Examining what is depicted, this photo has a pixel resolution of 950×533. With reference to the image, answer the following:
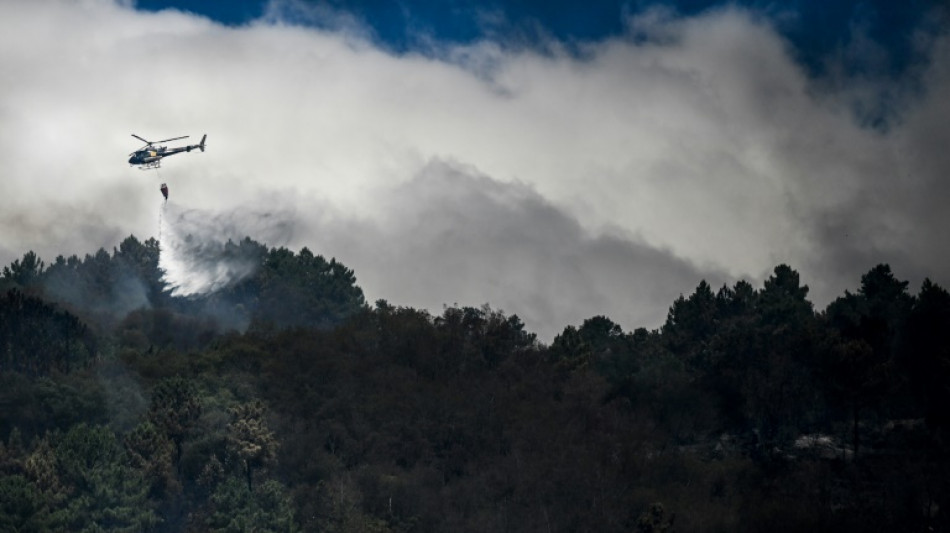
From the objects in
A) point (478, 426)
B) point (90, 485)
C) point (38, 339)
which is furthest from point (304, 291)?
point (90, 485)

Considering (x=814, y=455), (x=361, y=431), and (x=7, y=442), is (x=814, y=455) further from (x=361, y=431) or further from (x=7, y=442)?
(x=7, y=442)

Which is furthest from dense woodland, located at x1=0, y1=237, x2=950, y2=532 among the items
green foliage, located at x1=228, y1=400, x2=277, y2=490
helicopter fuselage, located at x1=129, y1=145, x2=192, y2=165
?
helicopter fuselage, located at x1=129, y1=145, x2=192, y2=165

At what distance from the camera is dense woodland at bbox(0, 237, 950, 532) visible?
97688mm

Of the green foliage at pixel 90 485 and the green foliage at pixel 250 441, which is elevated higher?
the green foliage at pixel 250 441

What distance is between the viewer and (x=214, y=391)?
113m

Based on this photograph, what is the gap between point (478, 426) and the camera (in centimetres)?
11069

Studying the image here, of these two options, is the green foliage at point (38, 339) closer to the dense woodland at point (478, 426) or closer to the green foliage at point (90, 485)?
the dense woodland at point (478, 426)

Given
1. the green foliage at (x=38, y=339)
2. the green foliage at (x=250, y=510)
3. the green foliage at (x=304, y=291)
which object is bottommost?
the green foliage at (x=250, y=510)

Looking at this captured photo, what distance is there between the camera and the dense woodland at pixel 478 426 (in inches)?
3846

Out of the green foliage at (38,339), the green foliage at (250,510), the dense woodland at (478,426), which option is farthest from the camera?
the green foliage at (38,339)

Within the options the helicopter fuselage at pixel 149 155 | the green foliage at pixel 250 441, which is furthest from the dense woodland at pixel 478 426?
the helicopter fuselage at pixel 149 155

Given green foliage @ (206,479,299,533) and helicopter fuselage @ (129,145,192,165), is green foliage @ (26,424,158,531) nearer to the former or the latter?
green foliage @ (206,479,299,533)

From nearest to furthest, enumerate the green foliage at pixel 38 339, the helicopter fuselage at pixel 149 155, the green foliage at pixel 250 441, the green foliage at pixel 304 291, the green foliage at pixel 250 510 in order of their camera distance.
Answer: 1. the green foliage at pixel 250 510
2. the green foliage at pixel 250 441
3. the helicopter fuselage at pixel 149 155
4. the green foliage at pixel 38 339
5. the green foliage at pixel 304 291

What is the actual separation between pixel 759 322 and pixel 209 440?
1831 inches
